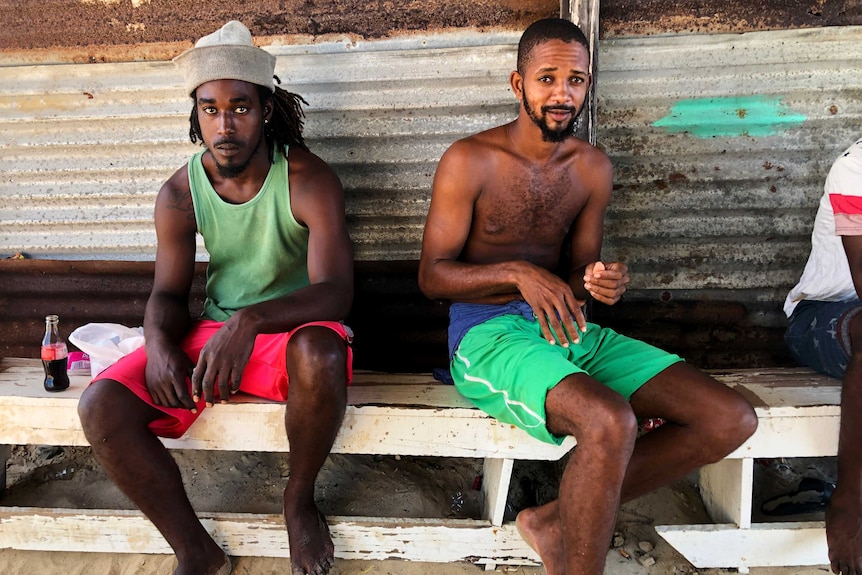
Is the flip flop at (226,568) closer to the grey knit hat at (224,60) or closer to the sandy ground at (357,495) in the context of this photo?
the sandy ground at (357,495)

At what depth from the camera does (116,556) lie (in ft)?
8.48

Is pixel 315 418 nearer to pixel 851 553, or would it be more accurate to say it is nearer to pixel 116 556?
pixel 116 556

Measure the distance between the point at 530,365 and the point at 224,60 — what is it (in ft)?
5.00

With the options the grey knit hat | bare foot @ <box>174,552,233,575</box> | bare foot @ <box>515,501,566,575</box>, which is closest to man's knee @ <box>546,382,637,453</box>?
bare foot @ <box>515,501,566,575</box>

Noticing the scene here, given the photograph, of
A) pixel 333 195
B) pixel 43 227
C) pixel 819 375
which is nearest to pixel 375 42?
pixel 333 195

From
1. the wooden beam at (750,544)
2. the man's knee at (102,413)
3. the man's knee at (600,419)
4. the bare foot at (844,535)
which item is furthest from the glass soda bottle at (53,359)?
the bare foot at (844,535)

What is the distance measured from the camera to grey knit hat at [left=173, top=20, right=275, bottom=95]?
7.84 ft

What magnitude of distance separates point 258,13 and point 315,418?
189 centimetres

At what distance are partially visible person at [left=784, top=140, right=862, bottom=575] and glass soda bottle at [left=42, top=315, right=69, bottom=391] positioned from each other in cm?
286

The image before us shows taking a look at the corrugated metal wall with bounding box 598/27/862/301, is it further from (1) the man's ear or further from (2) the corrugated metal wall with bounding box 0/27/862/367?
(1) the man's ear

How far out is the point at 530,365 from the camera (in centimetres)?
215

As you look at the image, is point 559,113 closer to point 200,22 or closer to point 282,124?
point 282,124

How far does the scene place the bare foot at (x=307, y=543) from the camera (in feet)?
7.59

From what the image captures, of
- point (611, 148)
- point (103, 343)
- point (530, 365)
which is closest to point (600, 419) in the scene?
point (530, 365)
